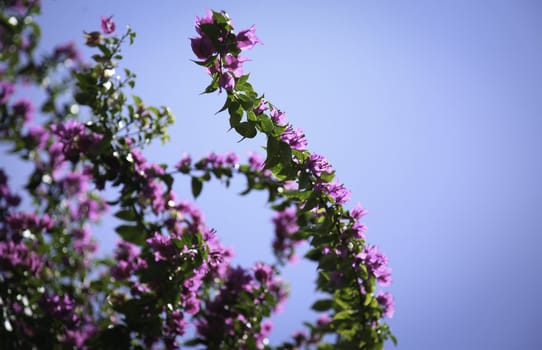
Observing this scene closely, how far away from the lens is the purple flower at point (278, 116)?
1.38 metres

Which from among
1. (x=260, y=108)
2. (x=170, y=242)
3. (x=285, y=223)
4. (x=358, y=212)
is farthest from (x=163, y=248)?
(x=285, y=223)

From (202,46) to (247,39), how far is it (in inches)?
6.1

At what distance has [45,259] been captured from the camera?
2.04 meters

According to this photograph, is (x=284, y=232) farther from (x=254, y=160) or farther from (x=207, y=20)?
(x=207, y=20)

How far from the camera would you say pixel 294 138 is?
1.38m

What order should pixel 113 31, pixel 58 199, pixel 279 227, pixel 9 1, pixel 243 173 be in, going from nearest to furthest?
pixel 113 31 < pixel 243 173 < pixel 9 1 < pixel 58 199 < pixel 279 227

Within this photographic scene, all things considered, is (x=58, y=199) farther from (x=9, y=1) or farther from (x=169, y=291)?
(x=169, y=291)

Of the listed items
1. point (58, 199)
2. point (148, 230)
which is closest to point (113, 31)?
point (148, 230)

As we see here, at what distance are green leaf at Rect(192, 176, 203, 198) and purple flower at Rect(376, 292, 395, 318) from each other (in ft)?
3.46

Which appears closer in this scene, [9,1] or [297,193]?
[297,193]

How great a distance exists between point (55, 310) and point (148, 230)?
0.51 meters

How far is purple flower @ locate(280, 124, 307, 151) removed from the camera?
4.48 ft

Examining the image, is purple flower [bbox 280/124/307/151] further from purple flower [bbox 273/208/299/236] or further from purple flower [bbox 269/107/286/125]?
purple flower [bbox 273/208/299/236]

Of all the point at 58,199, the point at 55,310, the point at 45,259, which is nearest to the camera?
the point at 55,310
